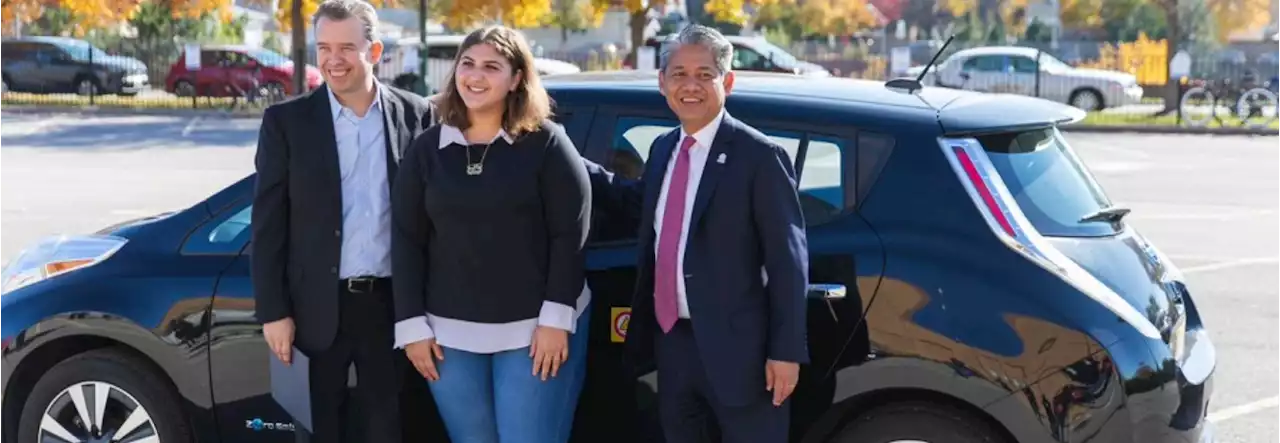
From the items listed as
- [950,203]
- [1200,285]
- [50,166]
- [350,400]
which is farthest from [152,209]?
[950,203]

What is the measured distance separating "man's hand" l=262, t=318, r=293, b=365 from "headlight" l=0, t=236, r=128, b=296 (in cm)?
95

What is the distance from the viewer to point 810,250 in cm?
374

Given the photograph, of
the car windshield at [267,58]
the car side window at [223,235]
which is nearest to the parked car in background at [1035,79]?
the car windshield at [267,58]

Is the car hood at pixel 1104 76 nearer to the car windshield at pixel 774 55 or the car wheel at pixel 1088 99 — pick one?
the car wheel at pixel 1088 99

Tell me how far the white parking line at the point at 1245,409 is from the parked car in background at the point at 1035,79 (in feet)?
73.3

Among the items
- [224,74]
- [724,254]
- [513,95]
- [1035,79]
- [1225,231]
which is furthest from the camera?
[224,74]

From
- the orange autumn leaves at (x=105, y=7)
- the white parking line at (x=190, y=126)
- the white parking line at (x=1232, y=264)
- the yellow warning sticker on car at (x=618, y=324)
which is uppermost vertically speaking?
the orange autumn leaves at (x=105, y=7)

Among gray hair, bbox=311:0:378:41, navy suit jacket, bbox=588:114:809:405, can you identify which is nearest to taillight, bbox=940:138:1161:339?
navy suit jacket, bbox=588:114:809:405

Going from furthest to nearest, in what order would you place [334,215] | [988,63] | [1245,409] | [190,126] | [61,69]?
[61,69]
[988,63]
[190,126]
[1245,409]
[334,215]

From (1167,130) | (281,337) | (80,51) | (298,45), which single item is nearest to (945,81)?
(1167,130)

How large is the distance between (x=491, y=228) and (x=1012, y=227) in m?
1.33

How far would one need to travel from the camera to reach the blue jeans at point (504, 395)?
11.7 ft

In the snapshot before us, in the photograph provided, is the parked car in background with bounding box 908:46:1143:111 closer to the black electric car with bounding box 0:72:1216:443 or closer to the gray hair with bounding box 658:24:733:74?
the black electric car with bounding box 0:72:1216:443

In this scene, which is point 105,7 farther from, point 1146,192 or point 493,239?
point 493,239
